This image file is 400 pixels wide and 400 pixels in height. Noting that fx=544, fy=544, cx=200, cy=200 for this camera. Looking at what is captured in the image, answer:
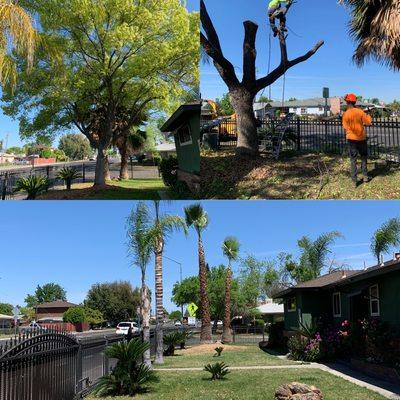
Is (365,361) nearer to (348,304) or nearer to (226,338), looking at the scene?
(348,304)

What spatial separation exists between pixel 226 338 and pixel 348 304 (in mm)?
15509

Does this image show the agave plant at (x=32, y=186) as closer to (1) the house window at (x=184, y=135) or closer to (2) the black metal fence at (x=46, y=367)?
(2) the black metal fence at (x=46, y=367)

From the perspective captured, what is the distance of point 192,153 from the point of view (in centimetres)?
847

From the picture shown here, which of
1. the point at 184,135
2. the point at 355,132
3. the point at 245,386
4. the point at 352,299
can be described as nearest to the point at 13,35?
the point at 184,135

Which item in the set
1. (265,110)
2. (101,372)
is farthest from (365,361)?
(265,110)

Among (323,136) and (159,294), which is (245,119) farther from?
(159,294)

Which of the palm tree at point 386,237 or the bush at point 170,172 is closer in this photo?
the bush at point 170,172

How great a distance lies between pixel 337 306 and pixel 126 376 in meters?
11.3

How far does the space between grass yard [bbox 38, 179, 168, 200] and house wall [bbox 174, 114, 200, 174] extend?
1.93ft

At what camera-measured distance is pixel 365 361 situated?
1470cm

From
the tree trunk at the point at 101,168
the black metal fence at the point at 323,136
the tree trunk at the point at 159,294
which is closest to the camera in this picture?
the black metal fence at the point at 323,136

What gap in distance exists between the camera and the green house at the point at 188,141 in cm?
791

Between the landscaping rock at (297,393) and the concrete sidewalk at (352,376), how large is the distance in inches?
65.6

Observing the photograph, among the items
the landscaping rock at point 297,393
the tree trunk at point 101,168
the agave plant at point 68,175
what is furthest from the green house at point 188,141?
the landscaping rock at point 297,393
